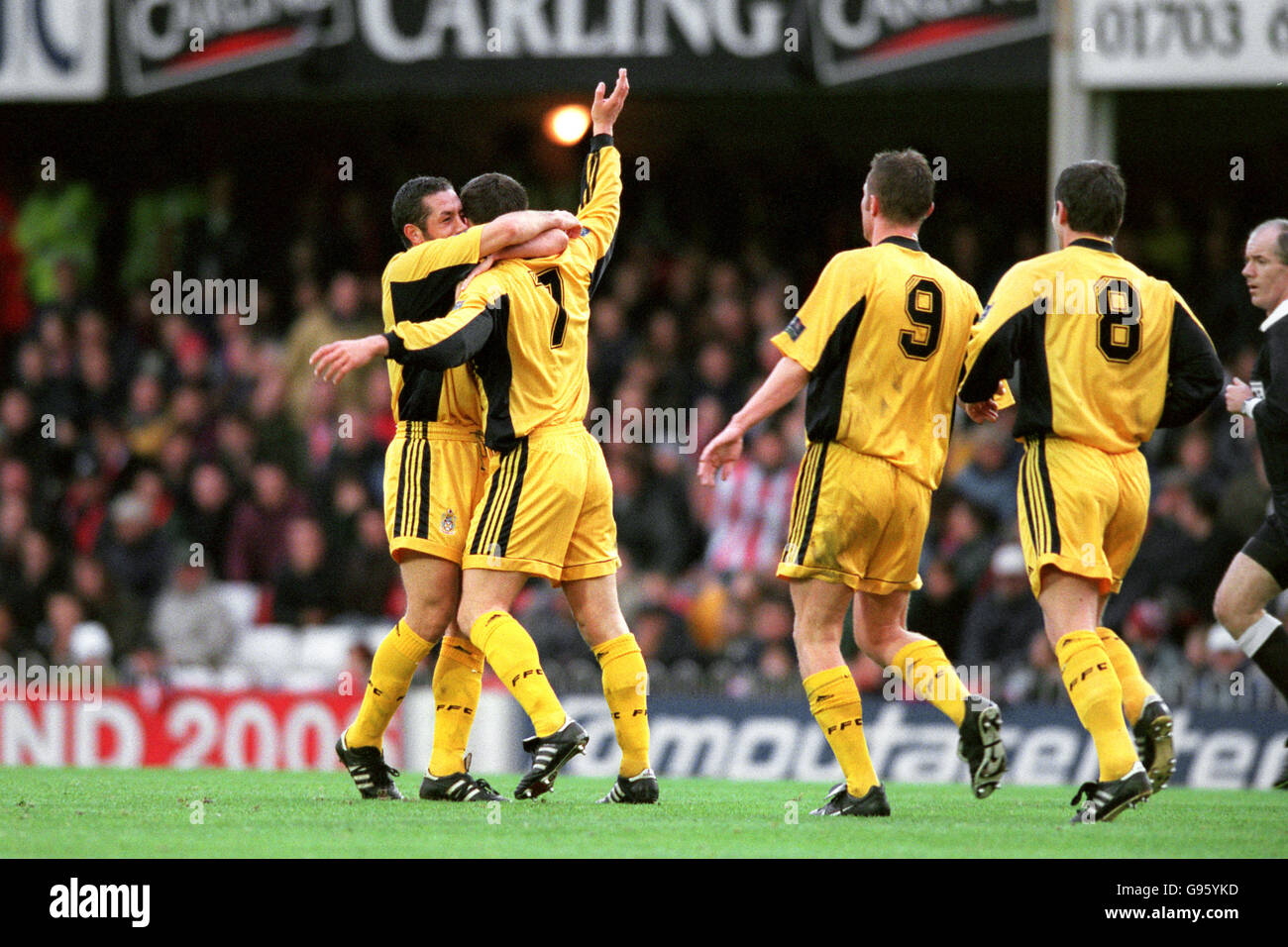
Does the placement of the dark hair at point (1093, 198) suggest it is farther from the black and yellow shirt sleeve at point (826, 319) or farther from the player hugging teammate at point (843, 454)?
the black and yellow shirt sleeve at point (826, 319)

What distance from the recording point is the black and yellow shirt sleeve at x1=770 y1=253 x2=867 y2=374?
6688 mm

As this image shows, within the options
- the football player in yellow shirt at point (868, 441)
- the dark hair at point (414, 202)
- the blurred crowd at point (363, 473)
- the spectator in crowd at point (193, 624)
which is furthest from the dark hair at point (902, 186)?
the spectator in crowd at point (193, 624)

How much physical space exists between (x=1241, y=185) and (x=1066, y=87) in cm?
427

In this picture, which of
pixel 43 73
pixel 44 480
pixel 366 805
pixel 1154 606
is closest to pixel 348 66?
pixel 43 73

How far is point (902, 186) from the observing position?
6824 millimetres

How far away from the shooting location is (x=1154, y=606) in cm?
1223

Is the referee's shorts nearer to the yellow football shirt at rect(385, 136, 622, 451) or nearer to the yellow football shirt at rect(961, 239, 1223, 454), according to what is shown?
the yellow football shirt at rect(961, 239, 1223, 454)

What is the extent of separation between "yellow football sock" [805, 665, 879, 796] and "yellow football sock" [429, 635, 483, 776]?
133 centimetres

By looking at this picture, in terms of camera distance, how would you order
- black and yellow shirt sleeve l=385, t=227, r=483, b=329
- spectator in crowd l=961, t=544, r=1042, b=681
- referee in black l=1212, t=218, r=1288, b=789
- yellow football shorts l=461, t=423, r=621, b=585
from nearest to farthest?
yellow football shorts l=461, t=423, r=621, b=585 < black and yellow shirt sleeve l=385, t=227, r=483, b=329 < referee in black l=1212, t=218, r=1288, b=789 < spectator in crowd l=961, t=544, r=1042, b=681

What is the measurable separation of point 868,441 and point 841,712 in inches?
37.4
